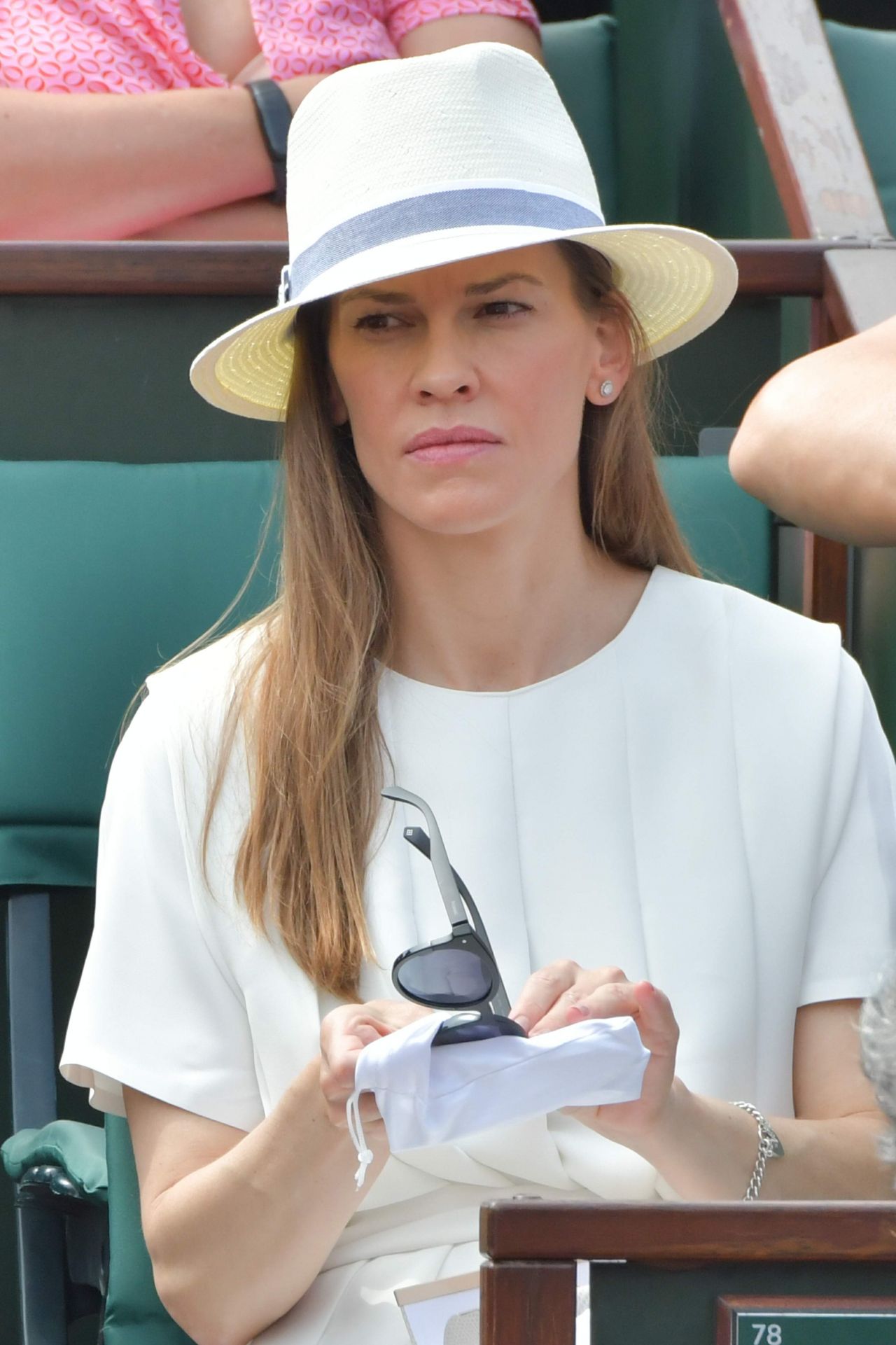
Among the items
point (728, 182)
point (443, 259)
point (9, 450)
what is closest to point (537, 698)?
A: point (443, 259)

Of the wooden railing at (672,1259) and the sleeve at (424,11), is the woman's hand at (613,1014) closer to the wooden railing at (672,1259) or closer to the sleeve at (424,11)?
the wooden railing at (672,1259)

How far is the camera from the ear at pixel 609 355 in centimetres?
162

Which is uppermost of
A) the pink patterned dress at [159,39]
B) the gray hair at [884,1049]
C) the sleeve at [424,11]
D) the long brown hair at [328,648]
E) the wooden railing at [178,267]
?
the sleeve at [424,11]

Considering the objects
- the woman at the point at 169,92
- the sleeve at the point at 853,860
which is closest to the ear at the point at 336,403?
the sleeve at the point at 853,860

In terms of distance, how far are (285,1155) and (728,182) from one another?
2051 millimetres

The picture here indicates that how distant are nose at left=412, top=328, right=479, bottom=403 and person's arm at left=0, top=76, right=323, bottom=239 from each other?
97 cm

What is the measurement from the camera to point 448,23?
8.40ft

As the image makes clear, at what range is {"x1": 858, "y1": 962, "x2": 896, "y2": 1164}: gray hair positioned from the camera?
0.75 m

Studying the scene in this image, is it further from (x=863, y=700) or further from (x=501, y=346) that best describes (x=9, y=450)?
(x=863, y=700)

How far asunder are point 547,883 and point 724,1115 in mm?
264

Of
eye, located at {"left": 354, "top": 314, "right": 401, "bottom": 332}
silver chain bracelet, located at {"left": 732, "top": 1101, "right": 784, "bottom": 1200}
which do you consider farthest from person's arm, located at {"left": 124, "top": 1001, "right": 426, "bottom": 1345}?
eye, located at {"left": 354, "top": 314, "right": 401, "bottom": 332}

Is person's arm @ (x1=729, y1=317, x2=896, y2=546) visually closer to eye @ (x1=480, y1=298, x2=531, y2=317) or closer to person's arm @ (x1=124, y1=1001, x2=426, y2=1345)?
eye @ (x1=480, y1=298, x2=531, y2=317)

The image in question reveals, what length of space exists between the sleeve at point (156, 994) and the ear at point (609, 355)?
1.74 ft

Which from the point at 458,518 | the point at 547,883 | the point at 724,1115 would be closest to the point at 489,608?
the point at 458,518
